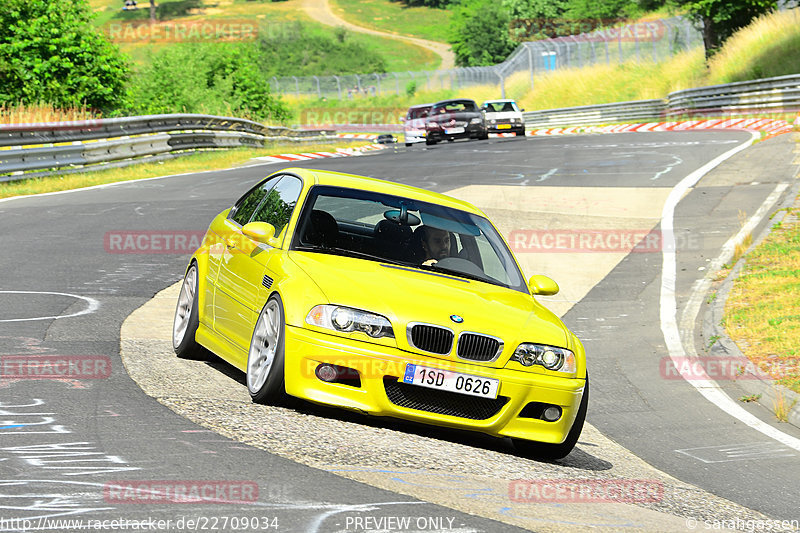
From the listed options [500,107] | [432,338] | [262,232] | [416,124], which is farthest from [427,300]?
[500,107]

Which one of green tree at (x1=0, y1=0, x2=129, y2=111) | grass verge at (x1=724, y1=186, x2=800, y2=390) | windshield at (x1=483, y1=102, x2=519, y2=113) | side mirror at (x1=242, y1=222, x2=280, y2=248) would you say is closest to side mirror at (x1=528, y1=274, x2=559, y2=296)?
side mirror at (x1=242, y1=222, x2=280, y2=248)

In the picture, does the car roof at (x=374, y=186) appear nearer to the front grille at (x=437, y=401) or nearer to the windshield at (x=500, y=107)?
the front grille at (x=437, y=401)

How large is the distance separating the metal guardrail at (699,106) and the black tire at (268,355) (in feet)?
107

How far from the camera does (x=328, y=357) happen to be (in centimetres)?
654

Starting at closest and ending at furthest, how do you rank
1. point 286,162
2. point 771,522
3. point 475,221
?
point 771,522
point 475,221
point 286,162

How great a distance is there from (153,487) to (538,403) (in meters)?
2.76

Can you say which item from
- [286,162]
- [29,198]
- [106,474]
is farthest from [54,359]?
[286,162]

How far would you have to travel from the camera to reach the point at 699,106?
146 feet

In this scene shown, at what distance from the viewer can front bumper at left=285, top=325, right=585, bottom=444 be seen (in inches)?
257

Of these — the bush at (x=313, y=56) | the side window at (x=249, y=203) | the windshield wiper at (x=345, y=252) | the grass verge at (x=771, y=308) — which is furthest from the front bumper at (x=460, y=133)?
the bush at (x=313, y=56)

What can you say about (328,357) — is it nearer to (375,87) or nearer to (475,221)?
(475,221)

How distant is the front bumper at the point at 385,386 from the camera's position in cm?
653

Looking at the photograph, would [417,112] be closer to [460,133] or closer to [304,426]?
[460,133]

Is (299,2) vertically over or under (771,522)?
over
